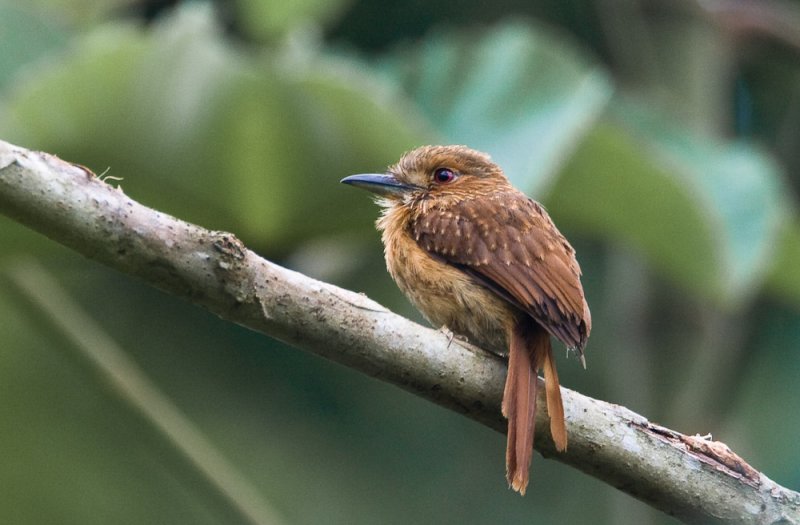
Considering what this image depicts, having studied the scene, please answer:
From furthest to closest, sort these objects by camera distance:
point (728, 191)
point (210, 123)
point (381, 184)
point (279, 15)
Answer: point (728, 191) → point (279, 15) → point (210, 123) → point (381, 184)

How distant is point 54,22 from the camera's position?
4.23 m

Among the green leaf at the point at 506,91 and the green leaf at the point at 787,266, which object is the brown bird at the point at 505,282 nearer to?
the green leaf at the point at 506,91

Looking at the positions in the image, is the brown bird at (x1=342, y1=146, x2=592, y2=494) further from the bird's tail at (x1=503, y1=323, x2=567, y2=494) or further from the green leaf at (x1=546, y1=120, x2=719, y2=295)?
the green leaf at (x1=546, y1=120, x2=719, y2=295)

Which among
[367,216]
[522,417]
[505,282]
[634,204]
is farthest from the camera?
[634,204]

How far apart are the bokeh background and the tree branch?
1530 mm

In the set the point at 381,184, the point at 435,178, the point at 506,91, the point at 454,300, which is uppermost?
the point at 506,91

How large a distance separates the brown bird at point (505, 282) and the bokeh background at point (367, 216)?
2.61ft

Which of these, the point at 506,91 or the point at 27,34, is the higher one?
→ the point at 506,91

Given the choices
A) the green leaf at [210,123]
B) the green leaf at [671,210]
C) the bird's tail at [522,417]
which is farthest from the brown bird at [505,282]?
the green leaf at [671,210]

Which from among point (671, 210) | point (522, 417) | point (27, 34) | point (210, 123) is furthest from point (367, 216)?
point (522, 417)

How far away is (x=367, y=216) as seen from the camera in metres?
3.68

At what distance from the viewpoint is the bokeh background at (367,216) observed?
139 inches

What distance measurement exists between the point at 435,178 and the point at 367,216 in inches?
24.3

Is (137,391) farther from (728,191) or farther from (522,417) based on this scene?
(728,191)
